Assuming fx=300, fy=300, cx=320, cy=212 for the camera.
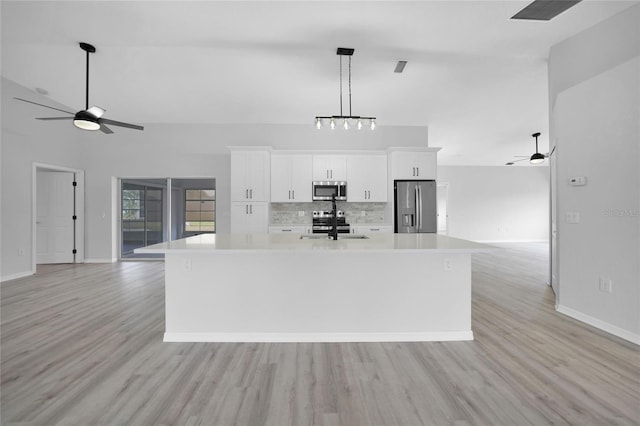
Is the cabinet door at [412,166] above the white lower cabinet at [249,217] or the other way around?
above

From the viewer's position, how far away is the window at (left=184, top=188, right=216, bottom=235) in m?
Answer: 6.48

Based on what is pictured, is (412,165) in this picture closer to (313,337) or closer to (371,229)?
(371,229)

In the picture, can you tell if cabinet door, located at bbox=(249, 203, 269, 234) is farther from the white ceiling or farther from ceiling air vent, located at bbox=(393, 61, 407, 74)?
ceiling air vent, located at bbox=(393, 61, 407, 74)

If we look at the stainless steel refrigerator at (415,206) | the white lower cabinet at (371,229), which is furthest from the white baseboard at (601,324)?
the white lower cabinet at (371,229)

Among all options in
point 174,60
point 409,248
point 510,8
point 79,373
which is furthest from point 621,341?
point 174,60

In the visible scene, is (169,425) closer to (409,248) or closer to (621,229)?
(409,248)

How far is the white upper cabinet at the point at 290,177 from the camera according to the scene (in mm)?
5824

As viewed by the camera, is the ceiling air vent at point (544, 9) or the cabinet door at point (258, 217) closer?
the ceiling air vent at point (544, 9)

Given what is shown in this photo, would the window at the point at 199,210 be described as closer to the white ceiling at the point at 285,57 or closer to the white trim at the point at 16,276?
the white ceiling at the point at 285,57

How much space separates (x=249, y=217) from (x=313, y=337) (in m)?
3.45

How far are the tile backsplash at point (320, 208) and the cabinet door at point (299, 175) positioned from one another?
41 centimetres

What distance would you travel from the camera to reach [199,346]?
2547 millimetres

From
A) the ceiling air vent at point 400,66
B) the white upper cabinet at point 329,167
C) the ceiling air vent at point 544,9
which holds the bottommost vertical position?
the white upper cabinet at point 329,167

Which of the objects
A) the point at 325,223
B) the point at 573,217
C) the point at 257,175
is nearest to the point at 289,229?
the point at 325,223
